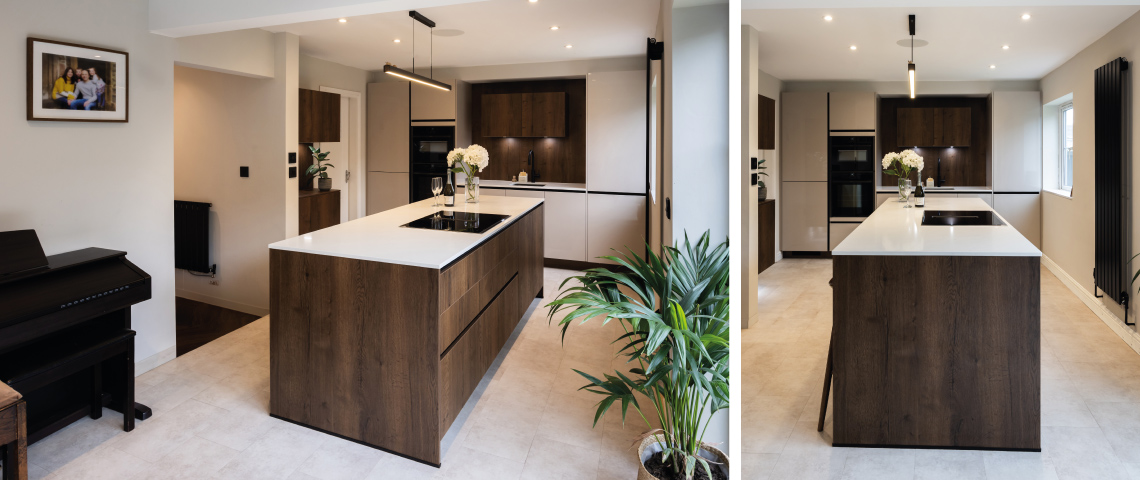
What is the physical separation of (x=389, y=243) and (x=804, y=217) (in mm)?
2010

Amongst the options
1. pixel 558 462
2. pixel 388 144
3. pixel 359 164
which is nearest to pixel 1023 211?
pixel 558 462

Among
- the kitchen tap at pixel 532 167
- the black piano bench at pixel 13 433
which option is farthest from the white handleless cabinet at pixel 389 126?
the black piano bench at pixel 13 433

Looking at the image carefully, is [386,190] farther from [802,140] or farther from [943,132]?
[802,140]

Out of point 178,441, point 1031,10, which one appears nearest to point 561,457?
point 178,441

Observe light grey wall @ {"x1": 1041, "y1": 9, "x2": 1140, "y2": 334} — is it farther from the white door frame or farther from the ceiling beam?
the white door frame

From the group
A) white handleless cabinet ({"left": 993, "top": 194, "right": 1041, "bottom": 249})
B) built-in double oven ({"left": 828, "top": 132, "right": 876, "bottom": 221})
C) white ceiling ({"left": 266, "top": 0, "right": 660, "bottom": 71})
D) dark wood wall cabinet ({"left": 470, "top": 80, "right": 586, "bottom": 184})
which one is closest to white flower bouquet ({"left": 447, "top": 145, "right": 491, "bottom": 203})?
white ceiling ({"left": 266, "top": 0, "right": 660, "bottom": 71})

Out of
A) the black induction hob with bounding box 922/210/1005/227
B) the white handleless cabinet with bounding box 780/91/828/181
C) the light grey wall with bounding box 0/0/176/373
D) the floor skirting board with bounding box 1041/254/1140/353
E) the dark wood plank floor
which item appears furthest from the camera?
the dark wood plank floor

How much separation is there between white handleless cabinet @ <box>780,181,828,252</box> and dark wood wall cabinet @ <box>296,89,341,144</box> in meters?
4.20

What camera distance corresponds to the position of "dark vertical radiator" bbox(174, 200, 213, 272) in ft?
15.8

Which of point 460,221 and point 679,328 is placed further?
point 460,221

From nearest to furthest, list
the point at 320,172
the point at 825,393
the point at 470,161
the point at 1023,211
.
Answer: the point at 1023,211 → the point at 825,393 → the point at 470,161 → the point at 320,172

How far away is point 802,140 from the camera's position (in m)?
1.27

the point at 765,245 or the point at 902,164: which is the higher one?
the point at 902,164

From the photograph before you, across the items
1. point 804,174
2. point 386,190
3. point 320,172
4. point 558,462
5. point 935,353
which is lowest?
point 558,462
